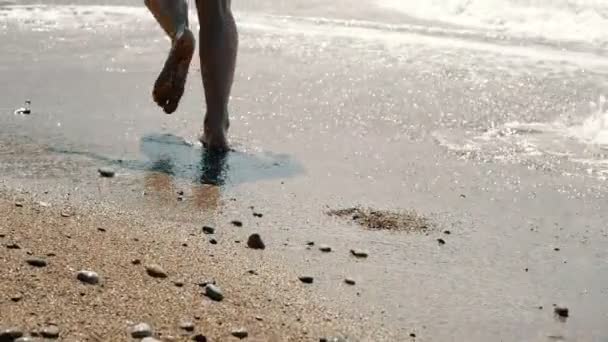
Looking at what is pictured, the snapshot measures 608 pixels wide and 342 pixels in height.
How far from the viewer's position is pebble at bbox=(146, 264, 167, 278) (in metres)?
2.87

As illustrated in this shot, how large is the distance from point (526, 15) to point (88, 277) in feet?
21.4

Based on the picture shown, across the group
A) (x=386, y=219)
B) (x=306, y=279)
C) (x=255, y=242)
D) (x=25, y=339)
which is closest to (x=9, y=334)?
(x=25, y=339)

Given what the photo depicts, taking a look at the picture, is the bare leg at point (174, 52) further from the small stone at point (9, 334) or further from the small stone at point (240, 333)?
the small stone at point (9, 334)

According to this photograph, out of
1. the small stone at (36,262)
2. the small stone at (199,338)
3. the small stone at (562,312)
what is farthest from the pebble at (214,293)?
the small stone at (562,312)

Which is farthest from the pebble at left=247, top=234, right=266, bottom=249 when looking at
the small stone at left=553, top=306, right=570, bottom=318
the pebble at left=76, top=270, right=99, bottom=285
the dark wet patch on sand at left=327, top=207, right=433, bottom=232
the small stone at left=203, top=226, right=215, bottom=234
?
the small stone at left=553, top=306, right=570, bottom=318

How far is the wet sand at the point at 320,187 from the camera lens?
2846 millimetres

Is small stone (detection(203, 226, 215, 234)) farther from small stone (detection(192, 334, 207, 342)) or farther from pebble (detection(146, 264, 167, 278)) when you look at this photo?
small stone (detection(192, 334, 207, 342))

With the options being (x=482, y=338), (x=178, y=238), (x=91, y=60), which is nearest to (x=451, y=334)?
(x=482, y=338)

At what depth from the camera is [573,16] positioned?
8352 mm

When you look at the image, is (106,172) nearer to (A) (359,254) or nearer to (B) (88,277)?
(A) (359,254)

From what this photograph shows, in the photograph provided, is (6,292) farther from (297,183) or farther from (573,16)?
(573,16)

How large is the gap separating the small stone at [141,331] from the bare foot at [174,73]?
2169mm

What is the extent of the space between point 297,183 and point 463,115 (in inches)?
59.5

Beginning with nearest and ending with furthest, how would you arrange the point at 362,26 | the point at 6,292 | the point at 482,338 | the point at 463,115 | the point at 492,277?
the point at 6,292 < the point at 482,338 < the point at 492,277 < the point at 463,115 < the point at 362,26
